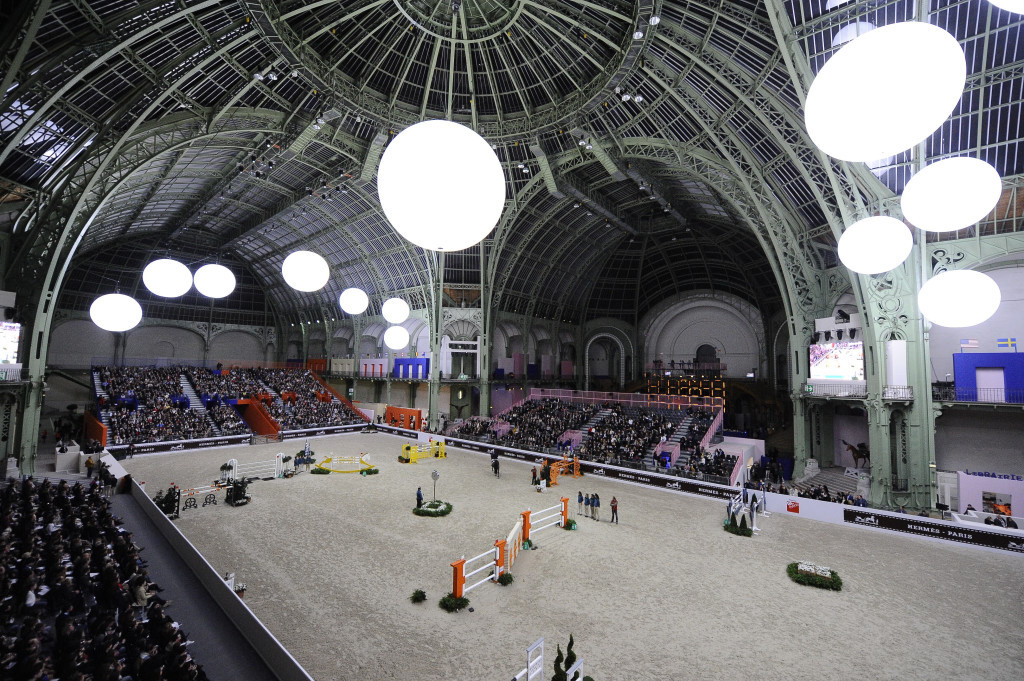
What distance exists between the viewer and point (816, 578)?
506 inches

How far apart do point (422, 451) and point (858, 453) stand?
85.8ft

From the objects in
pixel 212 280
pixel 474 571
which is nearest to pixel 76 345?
pixel 212 280

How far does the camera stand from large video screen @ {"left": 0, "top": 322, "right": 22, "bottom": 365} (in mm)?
20453

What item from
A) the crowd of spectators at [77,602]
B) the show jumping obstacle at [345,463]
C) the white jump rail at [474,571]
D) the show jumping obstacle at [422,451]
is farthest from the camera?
the show jumping obstacle at [422,451]

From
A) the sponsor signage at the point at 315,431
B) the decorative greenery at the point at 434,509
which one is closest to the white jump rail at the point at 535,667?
the decorative greenery at the point at 434,509

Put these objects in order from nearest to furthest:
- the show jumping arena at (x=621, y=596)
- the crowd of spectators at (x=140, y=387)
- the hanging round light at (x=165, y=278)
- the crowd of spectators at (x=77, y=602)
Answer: the crowd of spectators at (x=77, y=602) < the show jumping arena at (x=621, y=596) < the hanging round light at (x=165, y=278) < the crowd of spectators at (x=140, y=387)

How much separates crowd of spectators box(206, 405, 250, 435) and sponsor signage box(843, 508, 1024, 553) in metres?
38.1

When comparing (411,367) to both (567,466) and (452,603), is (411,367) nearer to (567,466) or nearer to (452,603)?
(567,466)

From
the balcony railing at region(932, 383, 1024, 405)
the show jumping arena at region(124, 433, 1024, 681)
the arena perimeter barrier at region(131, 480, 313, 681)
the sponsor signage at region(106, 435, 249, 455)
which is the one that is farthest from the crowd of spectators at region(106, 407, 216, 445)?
the balcony railing at region(932, 383, 1024, 405)

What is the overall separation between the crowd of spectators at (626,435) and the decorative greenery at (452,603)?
16.3 metres

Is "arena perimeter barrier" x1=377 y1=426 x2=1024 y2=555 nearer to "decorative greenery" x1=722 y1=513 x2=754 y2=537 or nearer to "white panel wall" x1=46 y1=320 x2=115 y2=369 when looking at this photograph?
"decorative greenery" x1=722 y1=513 x2=754 y2=537

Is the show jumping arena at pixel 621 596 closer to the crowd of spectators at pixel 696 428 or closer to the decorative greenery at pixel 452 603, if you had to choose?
the decorative greenery at pixel 452 603

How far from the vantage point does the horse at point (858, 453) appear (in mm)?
26422

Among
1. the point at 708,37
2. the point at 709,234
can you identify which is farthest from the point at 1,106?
the point at 709,234
